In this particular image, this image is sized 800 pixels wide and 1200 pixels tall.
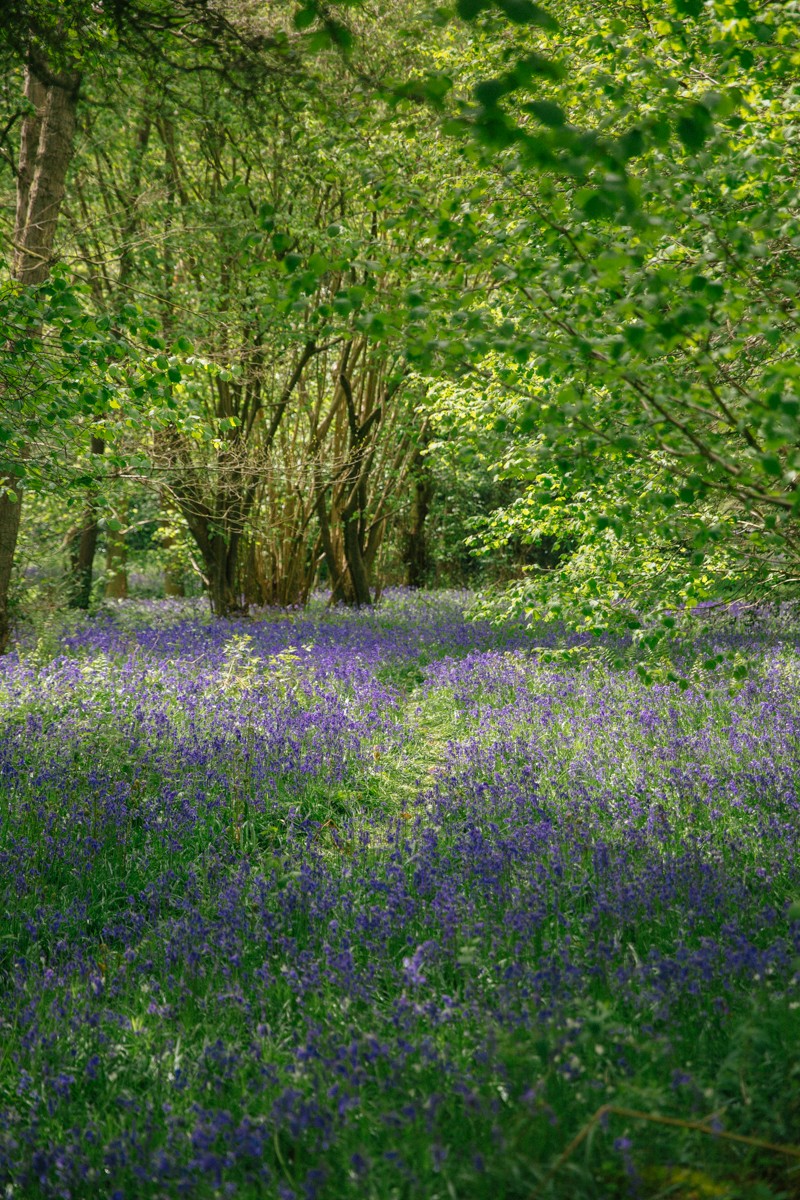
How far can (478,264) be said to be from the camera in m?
3.75

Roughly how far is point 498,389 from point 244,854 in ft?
14.2

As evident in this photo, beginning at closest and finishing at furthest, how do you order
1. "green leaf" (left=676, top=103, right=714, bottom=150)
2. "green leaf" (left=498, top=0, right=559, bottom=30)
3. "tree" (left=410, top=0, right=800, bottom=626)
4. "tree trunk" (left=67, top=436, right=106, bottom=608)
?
"green leaf" (left=498, top=0, right=559, bottom=30) < "green leaf" (left=676, top=103, right=714, bottom=150) < "tree" (left=410, top=0, right=800, bottom=626) < "tree trunk" (left=67, top=436, right=106, bottom=608)

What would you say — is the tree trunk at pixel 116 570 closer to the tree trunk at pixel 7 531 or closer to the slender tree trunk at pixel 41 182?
the tree trunk at pixel 7 531

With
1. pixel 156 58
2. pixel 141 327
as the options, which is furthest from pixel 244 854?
pixel 156 58

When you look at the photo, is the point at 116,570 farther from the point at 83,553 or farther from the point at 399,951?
the point at 399,951

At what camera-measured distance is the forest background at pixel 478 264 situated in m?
3.11

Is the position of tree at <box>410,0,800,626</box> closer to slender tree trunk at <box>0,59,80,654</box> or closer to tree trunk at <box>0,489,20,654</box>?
slender tree trunk at <box>0,59,80,654</box>

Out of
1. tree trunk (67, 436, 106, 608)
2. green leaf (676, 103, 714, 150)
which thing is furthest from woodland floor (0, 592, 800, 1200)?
tree trunk (67, 436, 106, 608)

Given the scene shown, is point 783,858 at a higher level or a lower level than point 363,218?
lower

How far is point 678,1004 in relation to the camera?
119 inches

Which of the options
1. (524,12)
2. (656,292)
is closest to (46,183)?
(656,292)

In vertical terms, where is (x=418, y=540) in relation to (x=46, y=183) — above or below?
below

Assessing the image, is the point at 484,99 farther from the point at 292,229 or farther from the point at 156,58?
the point at 292,229

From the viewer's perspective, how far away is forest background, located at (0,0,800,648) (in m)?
3.11
